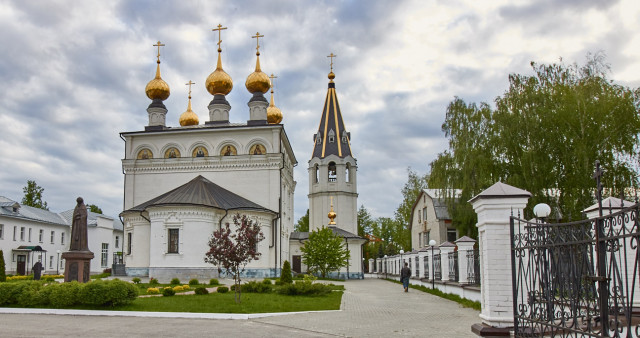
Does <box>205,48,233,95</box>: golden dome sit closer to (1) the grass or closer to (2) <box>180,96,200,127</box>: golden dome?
(2) <box>180,96,200,127</box>: golden dome

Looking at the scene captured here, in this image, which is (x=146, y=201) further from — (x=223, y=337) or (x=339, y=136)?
(x=223, y=337)

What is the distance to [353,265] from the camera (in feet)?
124

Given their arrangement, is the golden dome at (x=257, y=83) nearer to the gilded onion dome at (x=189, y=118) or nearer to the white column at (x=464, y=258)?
the gilded onion dome at (x=189, y=118)

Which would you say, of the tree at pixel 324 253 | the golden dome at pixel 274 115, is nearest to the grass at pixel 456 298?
the tree at pixel 324 253

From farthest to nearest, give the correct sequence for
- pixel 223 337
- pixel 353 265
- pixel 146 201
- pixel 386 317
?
pixel 353 265
pixel 146 201
pixel 386 317
pixel 223 337

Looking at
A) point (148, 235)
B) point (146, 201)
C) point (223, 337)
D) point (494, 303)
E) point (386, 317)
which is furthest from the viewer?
point (146, 201)

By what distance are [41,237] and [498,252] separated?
139 ft

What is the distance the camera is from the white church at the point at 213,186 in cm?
2652

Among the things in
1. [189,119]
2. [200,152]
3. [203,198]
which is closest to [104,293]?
[203,198]

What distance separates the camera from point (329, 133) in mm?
43656

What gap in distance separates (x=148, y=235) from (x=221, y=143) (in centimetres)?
754

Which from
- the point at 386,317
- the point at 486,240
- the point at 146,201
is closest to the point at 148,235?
the point at 146,201

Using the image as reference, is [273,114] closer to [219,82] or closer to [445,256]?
[219,82]

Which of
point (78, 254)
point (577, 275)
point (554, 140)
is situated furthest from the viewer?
point (554, 140)
